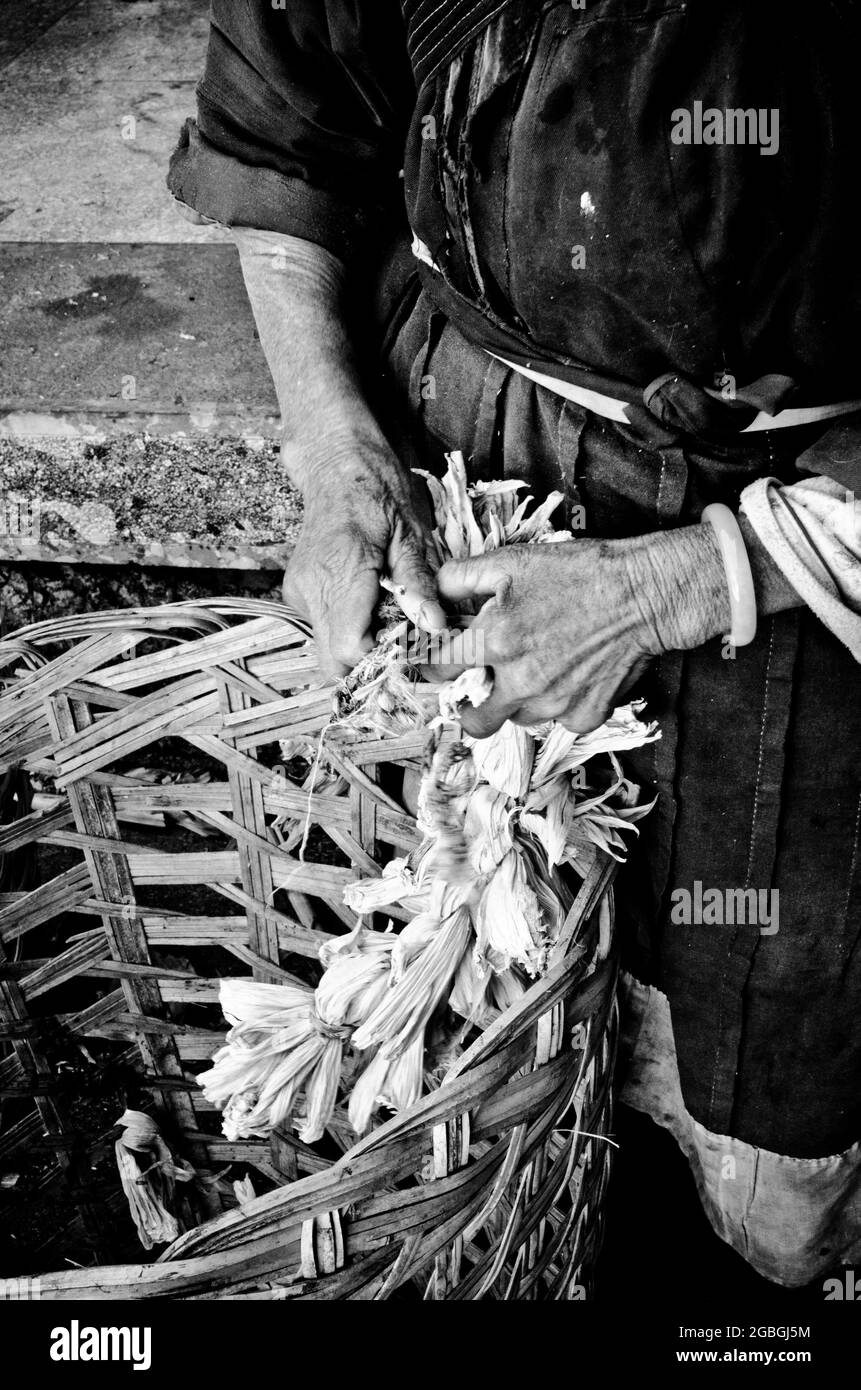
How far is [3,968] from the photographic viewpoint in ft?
3.72

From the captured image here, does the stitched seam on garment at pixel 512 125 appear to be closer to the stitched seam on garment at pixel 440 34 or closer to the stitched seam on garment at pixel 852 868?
the stitched seam on garment at pixel 440 34

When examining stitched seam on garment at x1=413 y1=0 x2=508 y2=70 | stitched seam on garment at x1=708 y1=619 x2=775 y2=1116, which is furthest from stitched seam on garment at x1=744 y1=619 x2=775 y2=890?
stitched seam on garment at x1=413 y1=0 x2=508 y2=70

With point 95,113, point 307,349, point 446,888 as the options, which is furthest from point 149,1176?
point 95,113

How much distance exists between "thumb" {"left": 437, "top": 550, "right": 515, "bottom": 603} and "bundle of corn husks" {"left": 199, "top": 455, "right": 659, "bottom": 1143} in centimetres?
4

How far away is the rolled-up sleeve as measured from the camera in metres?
0.77

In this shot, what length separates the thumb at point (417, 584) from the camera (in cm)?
71

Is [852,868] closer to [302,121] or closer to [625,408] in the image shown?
[625,408]

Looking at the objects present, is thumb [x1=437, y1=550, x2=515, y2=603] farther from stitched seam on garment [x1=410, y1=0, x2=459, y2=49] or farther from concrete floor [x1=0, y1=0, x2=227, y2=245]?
concrete floor [x1=0, y1=0, x2=227, y2=245]

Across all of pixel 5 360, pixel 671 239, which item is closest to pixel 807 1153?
pixel 671 239

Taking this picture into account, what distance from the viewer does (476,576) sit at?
71 cm

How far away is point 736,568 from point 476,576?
0.17m

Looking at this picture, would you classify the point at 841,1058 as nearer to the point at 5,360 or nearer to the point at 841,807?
the point at 841,807

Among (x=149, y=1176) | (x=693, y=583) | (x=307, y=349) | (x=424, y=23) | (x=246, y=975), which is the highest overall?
(x=424, y=23)
